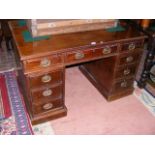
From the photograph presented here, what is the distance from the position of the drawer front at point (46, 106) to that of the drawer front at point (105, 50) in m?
0.59

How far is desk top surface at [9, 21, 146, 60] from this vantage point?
1.48m

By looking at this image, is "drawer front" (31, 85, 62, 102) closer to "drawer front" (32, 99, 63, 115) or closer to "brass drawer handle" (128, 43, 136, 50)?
"drawer front" (32, 99, 63, 115)

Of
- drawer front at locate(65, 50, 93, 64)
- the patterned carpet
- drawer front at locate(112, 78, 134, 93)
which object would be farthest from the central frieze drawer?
the patterned carpet

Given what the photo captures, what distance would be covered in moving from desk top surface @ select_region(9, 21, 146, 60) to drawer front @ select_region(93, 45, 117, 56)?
0.07m

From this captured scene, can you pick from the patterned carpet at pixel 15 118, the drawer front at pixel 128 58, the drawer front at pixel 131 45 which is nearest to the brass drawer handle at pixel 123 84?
the drawer front at pixel 128 58

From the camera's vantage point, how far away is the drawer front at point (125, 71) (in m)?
2.02

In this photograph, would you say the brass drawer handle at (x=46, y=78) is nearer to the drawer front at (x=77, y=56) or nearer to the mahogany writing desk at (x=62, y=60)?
the mahogany writing desk at (x=62, y=60)

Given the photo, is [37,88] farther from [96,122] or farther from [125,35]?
[125,35]

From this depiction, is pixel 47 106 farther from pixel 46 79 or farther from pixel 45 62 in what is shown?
pixel 45 62

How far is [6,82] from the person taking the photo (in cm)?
243

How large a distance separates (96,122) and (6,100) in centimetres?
104

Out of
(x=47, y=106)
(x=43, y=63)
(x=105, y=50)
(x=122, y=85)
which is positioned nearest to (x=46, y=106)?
(x=47, y=106)
